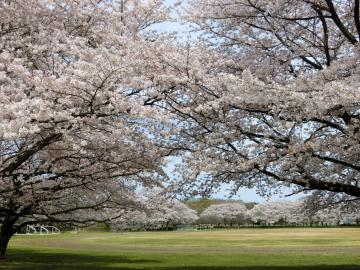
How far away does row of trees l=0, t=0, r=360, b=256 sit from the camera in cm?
912

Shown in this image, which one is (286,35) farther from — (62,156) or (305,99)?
(62,156)

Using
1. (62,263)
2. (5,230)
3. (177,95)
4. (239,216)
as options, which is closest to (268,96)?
(177,95)

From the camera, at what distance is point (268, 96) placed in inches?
368

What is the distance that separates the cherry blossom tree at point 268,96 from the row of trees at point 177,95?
0.12 feet

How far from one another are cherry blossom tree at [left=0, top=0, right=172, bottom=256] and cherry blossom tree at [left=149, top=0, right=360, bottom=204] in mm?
1053

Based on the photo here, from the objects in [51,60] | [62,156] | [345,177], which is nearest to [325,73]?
[345,177]

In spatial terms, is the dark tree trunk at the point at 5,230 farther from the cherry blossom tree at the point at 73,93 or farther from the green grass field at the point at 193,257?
the cherry blossom tree at the point at 73,93

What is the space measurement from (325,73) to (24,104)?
5.65 meters

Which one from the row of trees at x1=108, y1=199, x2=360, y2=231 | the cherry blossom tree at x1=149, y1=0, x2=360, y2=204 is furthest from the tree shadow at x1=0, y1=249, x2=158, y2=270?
the row of trees at x1=108, y1=199, x2=360, y2=231

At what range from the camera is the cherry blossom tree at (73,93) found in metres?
8.95

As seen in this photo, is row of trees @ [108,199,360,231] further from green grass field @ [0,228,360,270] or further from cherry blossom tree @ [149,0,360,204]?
cherry blossom tree @ [149,0,360,204]

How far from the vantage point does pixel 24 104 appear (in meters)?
8.47

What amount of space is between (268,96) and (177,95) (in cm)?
264

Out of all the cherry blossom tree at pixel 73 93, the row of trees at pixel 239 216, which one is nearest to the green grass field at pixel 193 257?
the cherry blossom tree at pixel 73 93
